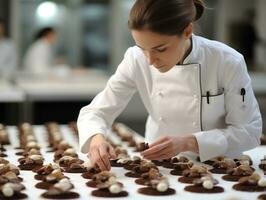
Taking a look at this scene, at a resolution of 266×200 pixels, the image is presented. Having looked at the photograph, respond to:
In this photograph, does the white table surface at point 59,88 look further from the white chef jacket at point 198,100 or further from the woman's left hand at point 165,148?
the woman's left hand at point 165,148

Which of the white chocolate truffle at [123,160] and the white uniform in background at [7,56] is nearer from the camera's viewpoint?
the white chocolate truffle at [123,160]

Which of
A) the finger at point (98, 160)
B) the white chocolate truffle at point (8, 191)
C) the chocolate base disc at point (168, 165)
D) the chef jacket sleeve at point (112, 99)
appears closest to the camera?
the white chocolate truffle at point (8, 191)

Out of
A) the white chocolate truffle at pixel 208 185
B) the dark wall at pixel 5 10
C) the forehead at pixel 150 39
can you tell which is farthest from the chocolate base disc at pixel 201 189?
the dark wall at pixel 5 10

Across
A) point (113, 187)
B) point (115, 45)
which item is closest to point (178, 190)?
point (113, 187)

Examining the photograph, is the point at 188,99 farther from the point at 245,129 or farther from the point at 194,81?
the point at 245,129

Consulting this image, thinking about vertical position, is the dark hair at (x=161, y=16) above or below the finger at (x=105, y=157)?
above

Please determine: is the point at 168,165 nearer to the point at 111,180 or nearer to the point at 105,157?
the point at 105,157

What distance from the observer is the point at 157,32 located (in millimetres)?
1587

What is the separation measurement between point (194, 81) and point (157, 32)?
12.4 inches

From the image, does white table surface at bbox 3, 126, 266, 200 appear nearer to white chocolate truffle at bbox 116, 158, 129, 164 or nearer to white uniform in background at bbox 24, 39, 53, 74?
white chocolate truffle at bbox 116, 158, 129, 164

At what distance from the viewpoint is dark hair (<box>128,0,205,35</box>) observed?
1.59 m

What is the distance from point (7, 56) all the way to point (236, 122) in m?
5.71

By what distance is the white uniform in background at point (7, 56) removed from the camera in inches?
276

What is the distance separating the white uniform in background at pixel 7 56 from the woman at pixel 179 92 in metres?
5.14
